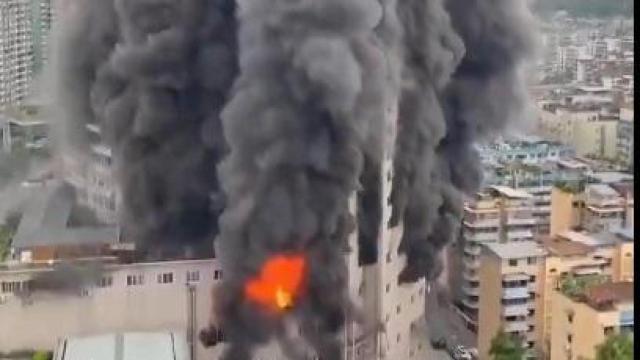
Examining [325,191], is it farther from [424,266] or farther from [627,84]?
[627,84]

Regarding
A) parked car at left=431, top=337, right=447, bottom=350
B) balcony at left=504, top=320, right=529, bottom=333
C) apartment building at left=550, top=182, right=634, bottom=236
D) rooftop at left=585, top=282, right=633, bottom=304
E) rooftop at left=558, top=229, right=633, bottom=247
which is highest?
apartment building at left=550, top=182, right=634, bottom=236

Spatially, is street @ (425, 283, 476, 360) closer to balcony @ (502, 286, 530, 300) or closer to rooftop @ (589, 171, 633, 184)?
balcony @ (502, 286, 530, 300)

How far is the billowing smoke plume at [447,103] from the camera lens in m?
1.95

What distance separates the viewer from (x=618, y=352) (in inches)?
79.7

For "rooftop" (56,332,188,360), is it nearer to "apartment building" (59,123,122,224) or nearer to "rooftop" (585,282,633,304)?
"apartment building" (59,123,122,224)

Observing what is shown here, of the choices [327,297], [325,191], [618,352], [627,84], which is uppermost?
[627,84]

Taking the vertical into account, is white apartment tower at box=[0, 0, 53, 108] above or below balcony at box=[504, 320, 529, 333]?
above

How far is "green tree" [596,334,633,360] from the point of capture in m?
2.02

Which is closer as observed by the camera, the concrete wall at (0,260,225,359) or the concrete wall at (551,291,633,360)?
the concrete wall at (0,260,225,359)

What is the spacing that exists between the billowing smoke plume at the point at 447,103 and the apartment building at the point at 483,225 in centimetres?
3

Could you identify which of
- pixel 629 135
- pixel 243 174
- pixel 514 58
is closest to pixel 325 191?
pixel 243 174

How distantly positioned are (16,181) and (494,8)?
959 millimetres

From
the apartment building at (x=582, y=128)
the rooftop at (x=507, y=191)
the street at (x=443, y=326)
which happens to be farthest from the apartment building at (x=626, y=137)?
the street at (x=443, y=326)

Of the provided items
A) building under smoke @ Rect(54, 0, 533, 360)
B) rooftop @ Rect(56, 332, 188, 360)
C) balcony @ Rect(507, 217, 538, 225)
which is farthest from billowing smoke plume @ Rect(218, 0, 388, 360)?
balcony @ Rect(507, 217, 538, 225)
